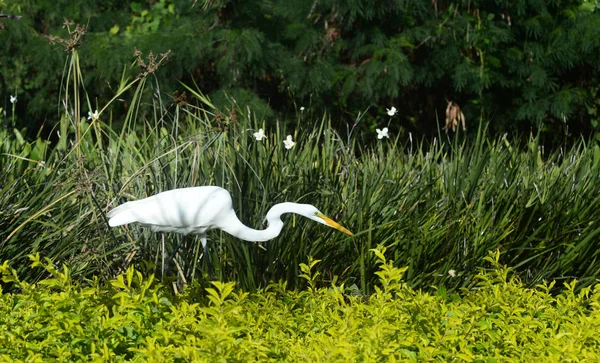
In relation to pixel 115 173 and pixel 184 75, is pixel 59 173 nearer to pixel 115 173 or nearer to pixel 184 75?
pixel 115 173

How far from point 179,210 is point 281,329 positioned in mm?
669

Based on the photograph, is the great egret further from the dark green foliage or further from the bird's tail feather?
the dark green foliage

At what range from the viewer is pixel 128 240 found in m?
4.61

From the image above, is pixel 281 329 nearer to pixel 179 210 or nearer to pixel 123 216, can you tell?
pixel 179 210

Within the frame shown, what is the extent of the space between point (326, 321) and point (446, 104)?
6.68 metres

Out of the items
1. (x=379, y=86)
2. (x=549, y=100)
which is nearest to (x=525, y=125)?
(x=549, y=100)

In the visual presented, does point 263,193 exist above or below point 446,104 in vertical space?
above

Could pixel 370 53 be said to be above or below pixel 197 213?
below

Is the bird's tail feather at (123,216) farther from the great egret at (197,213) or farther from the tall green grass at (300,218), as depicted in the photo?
the tall green grass at (300,218)

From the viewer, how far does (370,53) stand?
29.7 ft

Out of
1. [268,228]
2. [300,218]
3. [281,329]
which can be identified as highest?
[268,228]

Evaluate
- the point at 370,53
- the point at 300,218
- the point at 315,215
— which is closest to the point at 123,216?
the point at 315,215

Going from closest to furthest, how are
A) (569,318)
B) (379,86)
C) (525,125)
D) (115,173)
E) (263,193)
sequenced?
(569,318) → (263,193) → (115,173) → (379,86) → (525,125)

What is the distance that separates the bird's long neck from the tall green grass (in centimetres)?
32
